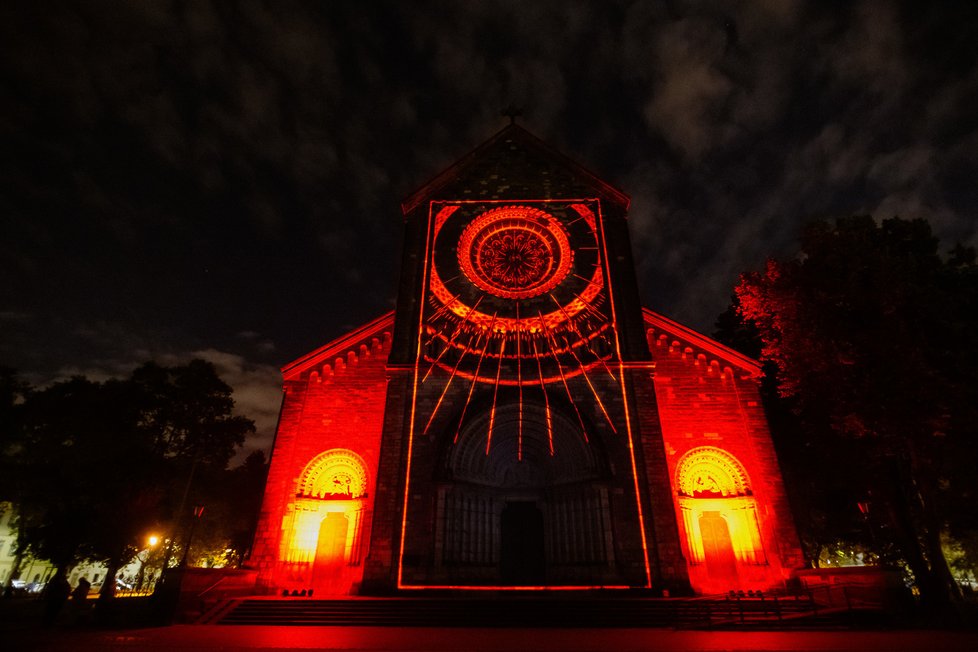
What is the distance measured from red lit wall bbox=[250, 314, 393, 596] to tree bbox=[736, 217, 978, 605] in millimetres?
12938

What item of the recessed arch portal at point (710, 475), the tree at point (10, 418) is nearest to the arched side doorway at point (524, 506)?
the recessed arch portal at point (710, 475)

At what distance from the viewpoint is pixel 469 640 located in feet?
26.7

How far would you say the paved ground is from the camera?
7.24m

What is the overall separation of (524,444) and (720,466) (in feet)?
20.3

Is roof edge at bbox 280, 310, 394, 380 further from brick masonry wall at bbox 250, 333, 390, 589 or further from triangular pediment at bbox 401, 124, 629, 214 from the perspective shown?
triangular pediment at bbox 401, 124, 629, 214

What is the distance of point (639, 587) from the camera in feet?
39.8

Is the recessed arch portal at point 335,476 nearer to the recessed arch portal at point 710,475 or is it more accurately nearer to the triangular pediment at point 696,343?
the recessed arch portal at point 710,475

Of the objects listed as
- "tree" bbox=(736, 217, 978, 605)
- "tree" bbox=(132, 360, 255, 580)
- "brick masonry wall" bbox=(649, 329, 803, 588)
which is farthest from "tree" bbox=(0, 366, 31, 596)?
"tree" bbox=(736, 217, 978, 605)

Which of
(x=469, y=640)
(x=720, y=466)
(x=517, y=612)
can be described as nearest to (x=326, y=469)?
(x=517, y=612)

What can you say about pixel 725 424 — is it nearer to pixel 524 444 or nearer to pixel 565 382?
pixel 565 382

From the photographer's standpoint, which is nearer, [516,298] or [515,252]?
[516,298]

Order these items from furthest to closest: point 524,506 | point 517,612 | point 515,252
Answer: point 515,252, point 524,506, point 517,612

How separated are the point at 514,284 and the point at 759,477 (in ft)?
33.1

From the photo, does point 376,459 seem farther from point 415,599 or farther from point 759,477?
point 759,477
